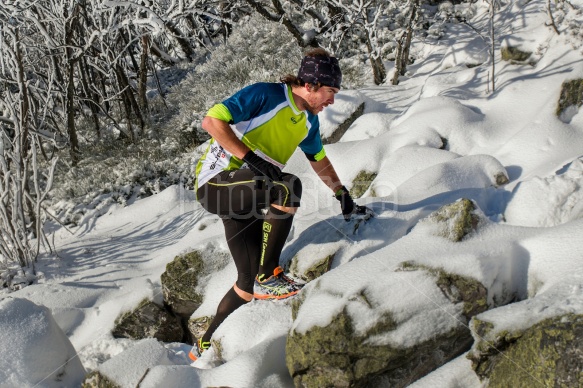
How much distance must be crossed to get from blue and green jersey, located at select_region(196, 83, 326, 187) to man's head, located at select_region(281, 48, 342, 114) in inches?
2.3

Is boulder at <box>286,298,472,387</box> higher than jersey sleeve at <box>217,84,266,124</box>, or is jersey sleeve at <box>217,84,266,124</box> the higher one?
jersey sleeve at <box>217,84,266,124</box>

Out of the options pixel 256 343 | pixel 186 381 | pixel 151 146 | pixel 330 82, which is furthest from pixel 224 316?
pixel 151 146

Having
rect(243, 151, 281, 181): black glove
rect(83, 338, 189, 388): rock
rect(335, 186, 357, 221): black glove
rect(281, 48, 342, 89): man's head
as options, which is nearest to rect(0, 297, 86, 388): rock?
rect(83, 338, 189, 388): rock

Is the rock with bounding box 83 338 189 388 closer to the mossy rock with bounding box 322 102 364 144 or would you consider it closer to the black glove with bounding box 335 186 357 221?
the black glove with bounding box 335 186 357 221

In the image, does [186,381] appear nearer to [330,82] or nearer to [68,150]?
[330,82]

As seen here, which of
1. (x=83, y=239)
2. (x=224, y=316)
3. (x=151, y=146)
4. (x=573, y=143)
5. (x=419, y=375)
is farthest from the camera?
(x=151, y=146)

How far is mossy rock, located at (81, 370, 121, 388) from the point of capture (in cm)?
282

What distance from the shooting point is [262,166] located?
287cm

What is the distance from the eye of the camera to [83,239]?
6.05m

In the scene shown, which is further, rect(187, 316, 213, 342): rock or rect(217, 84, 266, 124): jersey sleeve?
rect(187, 316, 213, 342): rock

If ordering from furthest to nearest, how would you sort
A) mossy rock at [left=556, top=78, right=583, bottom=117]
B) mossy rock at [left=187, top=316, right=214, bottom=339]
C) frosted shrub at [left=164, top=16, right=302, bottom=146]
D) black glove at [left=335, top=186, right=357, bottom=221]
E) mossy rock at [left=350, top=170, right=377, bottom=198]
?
1. frosted shrub at [left=164, top=16, right=302, bottom=146]
2. mossy rock at [left=350, top=170, right=377, bottom=198]
3. mossy rock at [left=556, top=78, right=583, bottom=117]
4. mossy rock at [left=187, top=316, right=214, bottom=339]
5. black glove at [left=335, top=186, right=357, bottom=221]

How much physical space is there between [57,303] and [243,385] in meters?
2.75

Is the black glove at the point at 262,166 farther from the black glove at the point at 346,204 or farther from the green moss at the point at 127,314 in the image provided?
the green moss at the point at 127,314

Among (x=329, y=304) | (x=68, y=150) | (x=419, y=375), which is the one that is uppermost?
(x=68, y=150)
